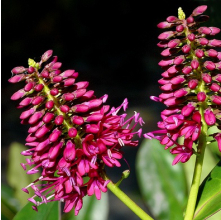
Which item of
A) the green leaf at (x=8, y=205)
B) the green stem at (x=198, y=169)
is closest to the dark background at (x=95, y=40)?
the green leaf at (x=8, y=205)

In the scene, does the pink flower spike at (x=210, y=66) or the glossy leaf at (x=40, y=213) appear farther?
the glossy leaf at (x=40, y=213)

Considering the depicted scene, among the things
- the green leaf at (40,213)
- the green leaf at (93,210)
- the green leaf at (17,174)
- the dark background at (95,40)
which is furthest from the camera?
the dark background at (95,40)

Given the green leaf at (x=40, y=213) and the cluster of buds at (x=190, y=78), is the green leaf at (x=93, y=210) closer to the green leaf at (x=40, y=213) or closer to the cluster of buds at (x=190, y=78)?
the green leaf at (x=40, y=213)

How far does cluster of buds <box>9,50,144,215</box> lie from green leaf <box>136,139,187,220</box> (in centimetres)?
48

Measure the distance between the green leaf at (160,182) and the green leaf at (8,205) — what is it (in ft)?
1.45

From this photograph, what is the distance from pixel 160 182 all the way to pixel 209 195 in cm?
38

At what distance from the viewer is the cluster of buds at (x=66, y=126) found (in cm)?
103

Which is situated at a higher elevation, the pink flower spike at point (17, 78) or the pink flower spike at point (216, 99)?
the pink flower spike at point (17, 78)

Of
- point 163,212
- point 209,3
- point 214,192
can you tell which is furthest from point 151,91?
point 214,192

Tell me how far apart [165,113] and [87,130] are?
0.63 feet

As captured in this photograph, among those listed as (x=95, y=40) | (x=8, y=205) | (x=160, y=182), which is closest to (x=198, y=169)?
(x=160, y=182)

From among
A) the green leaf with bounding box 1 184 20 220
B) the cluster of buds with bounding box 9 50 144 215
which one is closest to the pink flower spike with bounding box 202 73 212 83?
the cluster of buds with bounding box 9 50 144 215

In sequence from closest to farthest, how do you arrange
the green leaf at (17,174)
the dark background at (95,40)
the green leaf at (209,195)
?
the green leaf at (209,195) < the green leaf at (17,174) < the dark background at (95,40)

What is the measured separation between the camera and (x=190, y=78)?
3.57 ft
